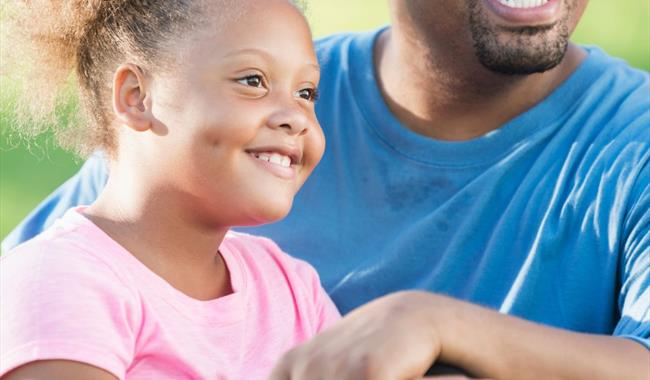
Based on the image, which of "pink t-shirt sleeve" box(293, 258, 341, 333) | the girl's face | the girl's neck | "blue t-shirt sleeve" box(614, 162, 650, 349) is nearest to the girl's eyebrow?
the girl's face

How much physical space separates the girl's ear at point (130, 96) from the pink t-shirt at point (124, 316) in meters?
0.21

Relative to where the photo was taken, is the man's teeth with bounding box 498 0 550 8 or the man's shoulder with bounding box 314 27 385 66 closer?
the man's teeth with bounding box 498 0 550 8

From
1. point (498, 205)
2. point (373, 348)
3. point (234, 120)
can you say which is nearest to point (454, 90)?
point (498, 205)

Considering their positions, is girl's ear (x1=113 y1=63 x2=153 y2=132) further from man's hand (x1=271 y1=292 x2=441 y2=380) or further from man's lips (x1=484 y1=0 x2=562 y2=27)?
man's lips (x1=484 y1=0 x2=562 y2=27)

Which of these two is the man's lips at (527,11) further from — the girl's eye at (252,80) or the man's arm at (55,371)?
the man's arm at (55,371)

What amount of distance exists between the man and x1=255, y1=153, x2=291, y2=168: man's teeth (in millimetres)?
551

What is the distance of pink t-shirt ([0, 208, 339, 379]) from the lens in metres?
2.22

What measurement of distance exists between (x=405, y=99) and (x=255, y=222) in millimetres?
825

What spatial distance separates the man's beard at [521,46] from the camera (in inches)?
115

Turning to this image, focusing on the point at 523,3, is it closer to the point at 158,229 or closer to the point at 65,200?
the point at 158,229

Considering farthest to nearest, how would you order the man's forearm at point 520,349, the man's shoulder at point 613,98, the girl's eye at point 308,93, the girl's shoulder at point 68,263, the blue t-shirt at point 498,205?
the man's shoulder at point 613,98
the blue t-shirt at point 498,205
the girl's eye at point 308,93
the girl's shoulder at point 68,263
the man's forearm at point 520,349

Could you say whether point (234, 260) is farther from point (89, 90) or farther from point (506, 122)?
point (506, 122)

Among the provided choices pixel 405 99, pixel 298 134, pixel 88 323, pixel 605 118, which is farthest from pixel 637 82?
Result: pixel 88 323

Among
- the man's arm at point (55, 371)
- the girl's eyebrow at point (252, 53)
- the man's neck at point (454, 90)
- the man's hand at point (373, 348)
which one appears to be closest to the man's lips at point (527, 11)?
the man's neck at point (454, 90)
